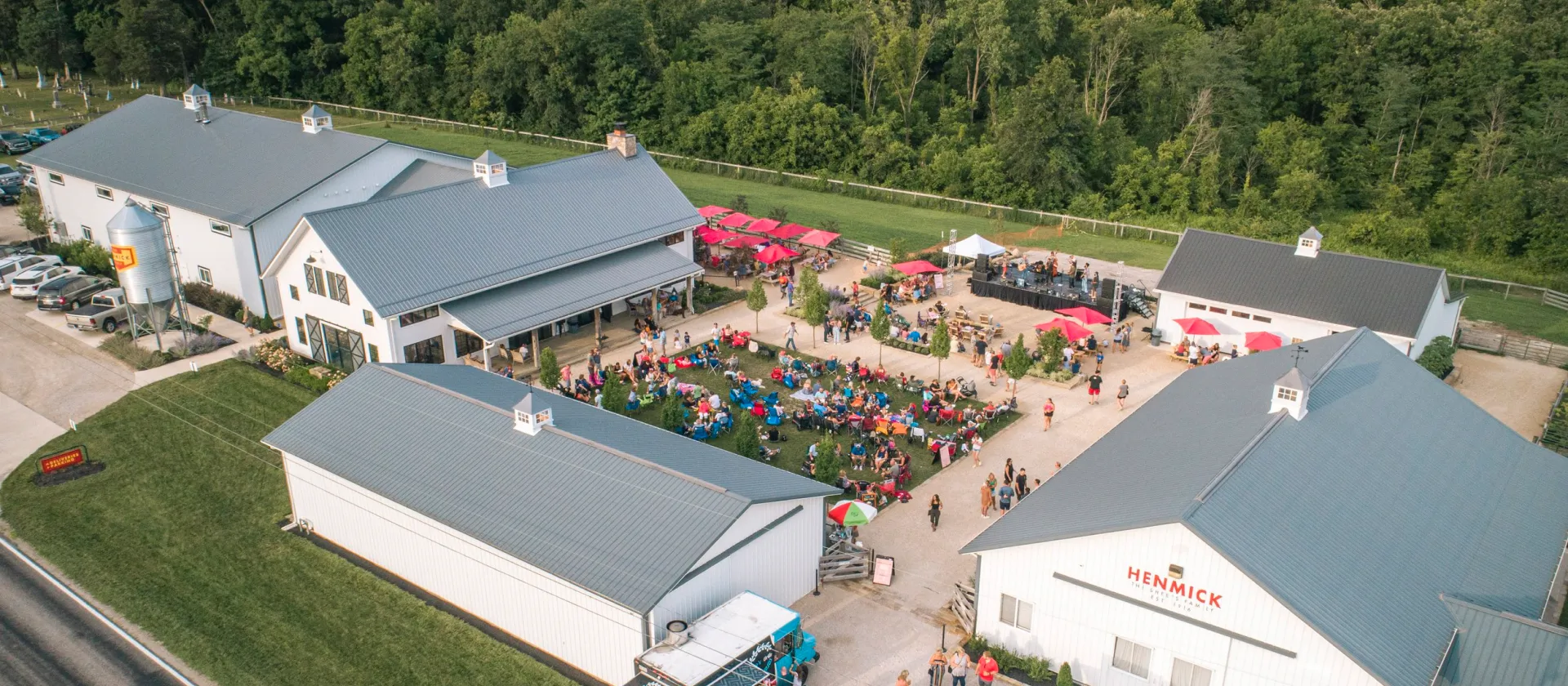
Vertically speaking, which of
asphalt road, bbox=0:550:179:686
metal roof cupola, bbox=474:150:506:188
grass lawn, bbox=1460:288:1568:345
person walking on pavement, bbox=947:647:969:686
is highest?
metal roof cupola, bbox=474:150:506:188

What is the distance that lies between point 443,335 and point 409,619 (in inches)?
568

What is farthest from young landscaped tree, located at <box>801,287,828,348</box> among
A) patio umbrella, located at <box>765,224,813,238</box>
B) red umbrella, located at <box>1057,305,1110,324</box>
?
patio umbrella, located at <box>765,224,813,238</box>

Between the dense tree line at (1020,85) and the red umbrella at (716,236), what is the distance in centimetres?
2006

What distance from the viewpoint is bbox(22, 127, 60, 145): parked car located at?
70.1m

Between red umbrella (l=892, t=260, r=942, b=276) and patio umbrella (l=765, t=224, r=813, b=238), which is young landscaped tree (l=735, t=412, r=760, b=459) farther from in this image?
patio umbrella (l=765, t=224, r=813, b=238)

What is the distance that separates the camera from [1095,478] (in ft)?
80.9

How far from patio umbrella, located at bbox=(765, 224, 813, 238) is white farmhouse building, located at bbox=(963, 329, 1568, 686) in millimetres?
25904

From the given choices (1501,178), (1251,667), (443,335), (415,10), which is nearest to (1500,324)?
(1501,178)

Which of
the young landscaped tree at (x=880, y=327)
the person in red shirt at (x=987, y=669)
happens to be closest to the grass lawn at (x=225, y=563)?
the person in red shirt at (x=987, y=669)

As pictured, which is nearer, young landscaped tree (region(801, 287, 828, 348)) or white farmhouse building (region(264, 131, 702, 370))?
white farmhouse building (region(264, 131, 702, 370))

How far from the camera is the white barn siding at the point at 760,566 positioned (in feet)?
72.9

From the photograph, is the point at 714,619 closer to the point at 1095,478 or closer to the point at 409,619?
the point at 409,619

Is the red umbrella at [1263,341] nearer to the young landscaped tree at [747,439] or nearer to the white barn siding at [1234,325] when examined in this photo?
the white barn siding at [1234,325]

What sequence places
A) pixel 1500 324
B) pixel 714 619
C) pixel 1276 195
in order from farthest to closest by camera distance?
pixel 1276 195, pixel 1500 324, pixel 714 619
